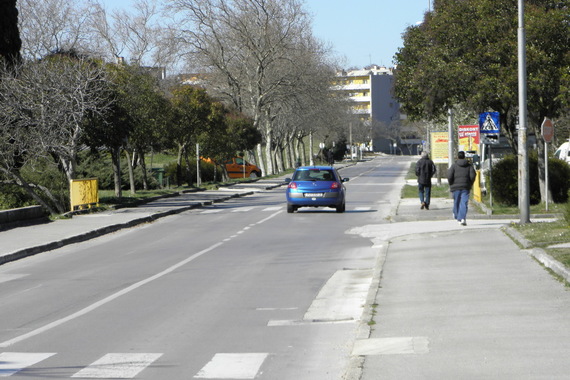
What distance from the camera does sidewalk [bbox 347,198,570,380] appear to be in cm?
830

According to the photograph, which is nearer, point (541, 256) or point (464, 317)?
point (464, 317)

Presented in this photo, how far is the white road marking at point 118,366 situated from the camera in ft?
28.8

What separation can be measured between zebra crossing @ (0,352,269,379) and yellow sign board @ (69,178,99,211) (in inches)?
899

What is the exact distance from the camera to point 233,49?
74.7m

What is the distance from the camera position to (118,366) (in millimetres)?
9180

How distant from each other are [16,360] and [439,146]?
123 ft

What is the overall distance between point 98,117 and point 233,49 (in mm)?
39706

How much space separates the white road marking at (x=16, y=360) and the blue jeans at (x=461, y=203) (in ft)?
51.8

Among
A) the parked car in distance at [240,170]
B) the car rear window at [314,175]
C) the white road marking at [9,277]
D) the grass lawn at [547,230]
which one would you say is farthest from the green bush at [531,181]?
the parked car in distance at [240,170]

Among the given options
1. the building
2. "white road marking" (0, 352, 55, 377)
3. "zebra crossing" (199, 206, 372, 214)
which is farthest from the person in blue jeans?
the building

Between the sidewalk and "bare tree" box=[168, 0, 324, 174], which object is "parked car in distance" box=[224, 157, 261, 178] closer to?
"bare tree" box=[168, 0, 324, 174]

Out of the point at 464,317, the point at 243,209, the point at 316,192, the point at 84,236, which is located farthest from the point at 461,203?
the point at 464,317

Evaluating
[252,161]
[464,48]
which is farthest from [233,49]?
[464,48]

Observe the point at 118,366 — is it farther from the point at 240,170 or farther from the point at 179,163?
the point at 240,170
